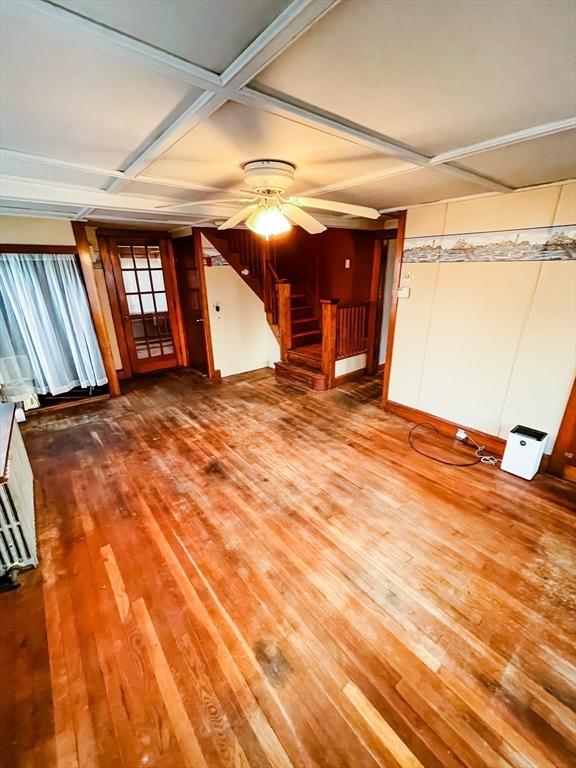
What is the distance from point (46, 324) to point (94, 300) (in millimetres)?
633

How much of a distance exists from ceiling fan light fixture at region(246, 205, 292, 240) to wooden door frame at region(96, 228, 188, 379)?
3.54m

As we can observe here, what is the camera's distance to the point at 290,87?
1171 mm

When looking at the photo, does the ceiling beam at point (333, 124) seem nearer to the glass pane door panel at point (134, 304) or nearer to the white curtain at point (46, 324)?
the white curtain at point (46, 324)

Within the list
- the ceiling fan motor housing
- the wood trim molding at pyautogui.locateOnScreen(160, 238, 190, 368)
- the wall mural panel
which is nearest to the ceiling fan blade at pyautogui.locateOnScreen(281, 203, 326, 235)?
the ceiling fan motor housing

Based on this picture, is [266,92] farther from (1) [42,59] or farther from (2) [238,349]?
(2) [238,349]

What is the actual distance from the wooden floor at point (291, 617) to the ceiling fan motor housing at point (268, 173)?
2291 millimetres

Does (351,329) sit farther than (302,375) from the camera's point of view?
No

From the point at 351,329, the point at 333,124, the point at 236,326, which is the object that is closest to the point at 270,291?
the point at 236,326

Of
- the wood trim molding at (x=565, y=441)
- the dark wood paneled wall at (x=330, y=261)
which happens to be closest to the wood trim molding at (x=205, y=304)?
the dark wood paneled wall at (x=330, y=261)

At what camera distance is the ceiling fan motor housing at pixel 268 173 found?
75.4 inches

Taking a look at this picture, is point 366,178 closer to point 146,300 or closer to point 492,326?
point 492,326

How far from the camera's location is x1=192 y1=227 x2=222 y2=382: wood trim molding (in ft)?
15.2

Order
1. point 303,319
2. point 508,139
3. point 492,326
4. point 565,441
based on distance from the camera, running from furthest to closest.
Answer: point 303,319 < point 492,326 < point 565,441 < point 508,139

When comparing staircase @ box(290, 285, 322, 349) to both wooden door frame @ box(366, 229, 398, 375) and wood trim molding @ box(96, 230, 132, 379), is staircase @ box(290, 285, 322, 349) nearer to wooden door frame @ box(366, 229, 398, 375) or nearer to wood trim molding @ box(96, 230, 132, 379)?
wooden door frame @ box(366, 229, 398, 375)
